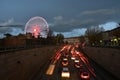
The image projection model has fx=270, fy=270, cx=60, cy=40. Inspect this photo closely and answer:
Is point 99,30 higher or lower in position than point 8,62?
higher

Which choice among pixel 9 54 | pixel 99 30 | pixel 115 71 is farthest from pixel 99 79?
pixel 99 30

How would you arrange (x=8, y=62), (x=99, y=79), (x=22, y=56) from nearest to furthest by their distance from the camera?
(x=8, y=62), (x=22, y=56), (x=99, y=79)

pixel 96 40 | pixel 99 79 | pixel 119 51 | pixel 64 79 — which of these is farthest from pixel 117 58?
pixel 96 40

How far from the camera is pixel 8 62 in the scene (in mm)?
37031

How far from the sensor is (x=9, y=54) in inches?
1513

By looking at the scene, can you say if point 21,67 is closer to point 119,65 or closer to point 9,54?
point 9,54

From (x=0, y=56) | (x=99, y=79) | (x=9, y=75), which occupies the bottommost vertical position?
(x=99, y=79)

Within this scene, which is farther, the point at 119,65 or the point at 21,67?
the point at 119,65

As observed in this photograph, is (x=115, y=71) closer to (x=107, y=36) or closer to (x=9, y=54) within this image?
(x=9, y=54)

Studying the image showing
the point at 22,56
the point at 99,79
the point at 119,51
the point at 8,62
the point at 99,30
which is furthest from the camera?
the point at 99,30

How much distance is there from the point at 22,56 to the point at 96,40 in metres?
122

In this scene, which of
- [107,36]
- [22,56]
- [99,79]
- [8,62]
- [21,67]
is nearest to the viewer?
[8,62]

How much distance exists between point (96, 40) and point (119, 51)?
11505 cm

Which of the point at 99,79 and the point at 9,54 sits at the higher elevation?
the point at 9,54
